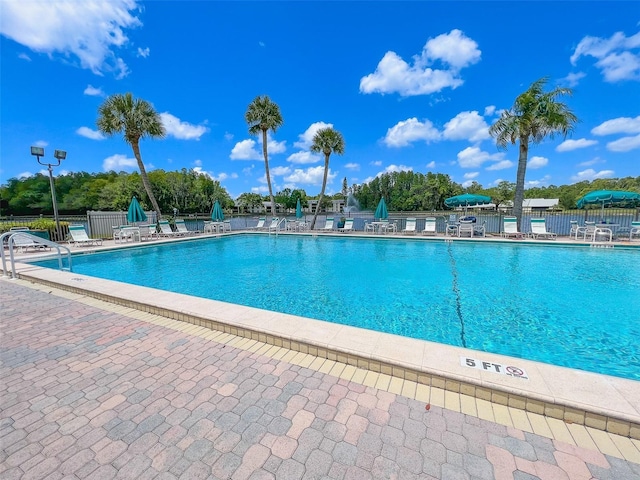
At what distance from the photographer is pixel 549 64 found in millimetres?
11930

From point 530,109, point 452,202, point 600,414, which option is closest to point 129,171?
point 452,202

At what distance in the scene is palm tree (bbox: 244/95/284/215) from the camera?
18234 mm

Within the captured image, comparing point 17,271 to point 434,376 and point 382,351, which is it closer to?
point 382,351

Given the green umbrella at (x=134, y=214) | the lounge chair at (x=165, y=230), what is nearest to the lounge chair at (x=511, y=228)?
the lounge chair at (x=165, y=230)

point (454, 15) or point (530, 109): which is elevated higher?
point (454, 15)

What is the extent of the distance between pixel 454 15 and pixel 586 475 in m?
14.6

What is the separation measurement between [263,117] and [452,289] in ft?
56.1

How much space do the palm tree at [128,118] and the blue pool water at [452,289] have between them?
286 inches

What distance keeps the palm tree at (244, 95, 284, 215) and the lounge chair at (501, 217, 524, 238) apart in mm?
13468

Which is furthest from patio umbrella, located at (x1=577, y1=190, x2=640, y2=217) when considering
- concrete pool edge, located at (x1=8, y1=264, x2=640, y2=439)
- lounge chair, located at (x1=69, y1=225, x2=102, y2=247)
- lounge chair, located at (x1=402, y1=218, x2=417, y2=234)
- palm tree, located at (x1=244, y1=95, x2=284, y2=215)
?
lounge chair, located at (x1=69, y1=225, x2=102, y2=247)

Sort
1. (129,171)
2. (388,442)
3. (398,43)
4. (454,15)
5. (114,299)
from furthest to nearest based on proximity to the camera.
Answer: (129,171), (398,43), (454,15), (114,299), (388,442)

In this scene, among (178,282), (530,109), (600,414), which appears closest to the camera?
(600,414)

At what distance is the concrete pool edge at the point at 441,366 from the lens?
5.85ft

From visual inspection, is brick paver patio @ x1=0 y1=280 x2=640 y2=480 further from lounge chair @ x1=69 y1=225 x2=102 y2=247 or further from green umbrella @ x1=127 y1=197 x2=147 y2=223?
green umbrella @ x1=127 y1=197 x2=147 y2=223
